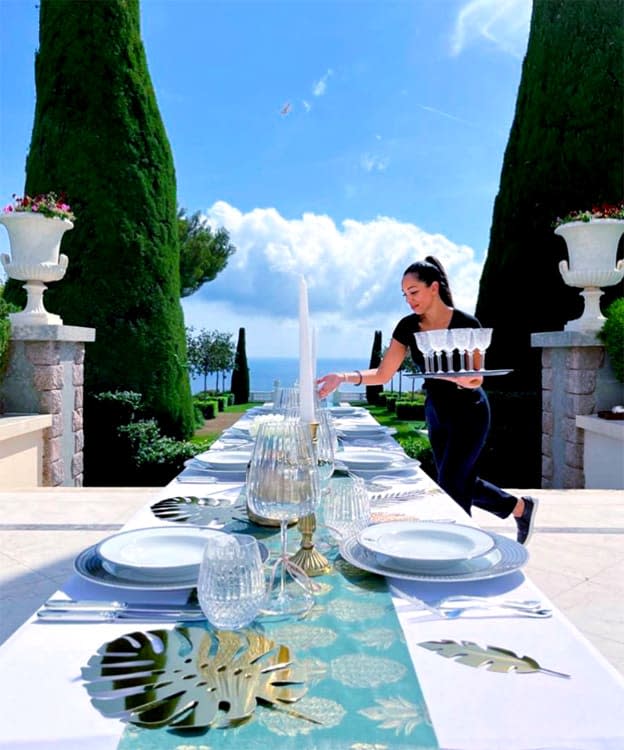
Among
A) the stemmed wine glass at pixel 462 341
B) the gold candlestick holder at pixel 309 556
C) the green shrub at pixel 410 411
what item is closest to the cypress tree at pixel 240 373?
the green shrub at pixel 410 411

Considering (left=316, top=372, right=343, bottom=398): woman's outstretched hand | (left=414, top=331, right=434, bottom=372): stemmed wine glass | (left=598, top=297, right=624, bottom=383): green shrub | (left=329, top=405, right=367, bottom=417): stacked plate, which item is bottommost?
(left=329, top=405, right=367, bottom=417): stacked plate

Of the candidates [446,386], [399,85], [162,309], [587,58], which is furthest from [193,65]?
[446,386]

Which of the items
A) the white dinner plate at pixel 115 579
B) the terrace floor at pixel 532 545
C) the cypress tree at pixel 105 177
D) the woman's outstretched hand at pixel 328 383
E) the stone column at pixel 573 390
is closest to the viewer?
the white dinner plate at pixel 115 579

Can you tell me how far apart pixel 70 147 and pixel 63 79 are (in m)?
0.78

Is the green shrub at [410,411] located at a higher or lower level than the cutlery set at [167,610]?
lower

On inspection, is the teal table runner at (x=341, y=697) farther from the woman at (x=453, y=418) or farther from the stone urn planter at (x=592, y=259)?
the stone urn planter at (x=592, y=259)

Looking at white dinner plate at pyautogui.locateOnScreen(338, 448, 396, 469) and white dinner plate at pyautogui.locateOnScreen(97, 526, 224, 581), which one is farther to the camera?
white dinner plate at pyautogui.locateOnScreen(338, 448, 396, 469)

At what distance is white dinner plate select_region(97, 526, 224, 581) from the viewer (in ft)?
3.55

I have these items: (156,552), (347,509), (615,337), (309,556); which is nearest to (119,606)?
(156,552)

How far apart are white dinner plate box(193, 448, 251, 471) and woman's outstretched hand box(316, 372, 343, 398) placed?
378 millimetres

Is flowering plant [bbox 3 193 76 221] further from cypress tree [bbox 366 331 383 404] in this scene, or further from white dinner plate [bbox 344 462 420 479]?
cypress tree [bbox 366 331 383 404]

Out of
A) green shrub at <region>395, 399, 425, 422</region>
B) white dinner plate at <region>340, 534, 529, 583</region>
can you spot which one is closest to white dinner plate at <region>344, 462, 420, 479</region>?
white dinner plate at <region>340, 534, 529, 583</region>

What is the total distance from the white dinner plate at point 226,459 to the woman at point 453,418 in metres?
0.41

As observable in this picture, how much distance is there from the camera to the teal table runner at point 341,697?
2.11 feet
